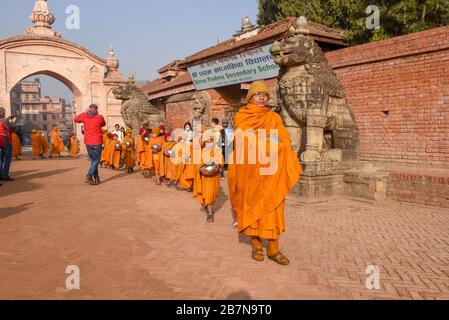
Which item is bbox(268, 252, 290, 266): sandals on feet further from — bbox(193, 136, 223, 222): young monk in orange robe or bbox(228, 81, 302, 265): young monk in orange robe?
bbox(193, 136, 223, 222): young monk in orange robe

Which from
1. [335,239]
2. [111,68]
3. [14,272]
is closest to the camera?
[14,272]

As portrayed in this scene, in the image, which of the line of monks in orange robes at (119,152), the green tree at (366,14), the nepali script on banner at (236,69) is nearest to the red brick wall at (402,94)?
the nepali script on banner at (236,69)

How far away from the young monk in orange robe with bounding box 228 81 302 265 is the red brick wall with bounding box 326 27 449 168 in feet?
19.7

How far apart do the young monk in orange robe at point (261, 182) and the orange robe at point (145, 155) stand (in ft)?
22.4

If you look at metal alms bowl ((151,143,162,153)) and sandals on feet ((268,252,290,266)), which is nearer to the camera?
sandals on feet ((268,252,290,266))

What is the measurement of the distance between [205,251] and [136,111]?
1145cm

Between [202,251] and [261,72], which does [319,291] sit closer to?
[202,251]

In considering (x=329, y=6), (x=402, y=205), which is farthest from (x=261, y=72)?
(x=402, y=205)

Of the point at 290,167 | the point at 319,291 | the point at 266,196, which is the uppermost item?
the point at 290,167

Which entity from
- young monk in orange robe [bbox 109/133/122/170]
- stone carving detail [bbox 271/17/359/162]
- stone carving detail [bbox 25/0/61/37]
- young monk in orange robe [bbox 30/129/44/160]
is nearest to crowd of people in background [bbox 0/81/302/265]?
stone carving detail [bbox 271/17/359/162]

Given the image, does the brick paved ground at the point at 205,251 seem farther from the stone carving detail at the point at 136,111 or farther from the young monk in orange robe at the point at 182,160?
the stone carving detail at the point at 136,111

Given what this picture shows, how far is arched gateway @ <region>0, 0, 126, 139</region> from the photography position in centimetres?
2419
